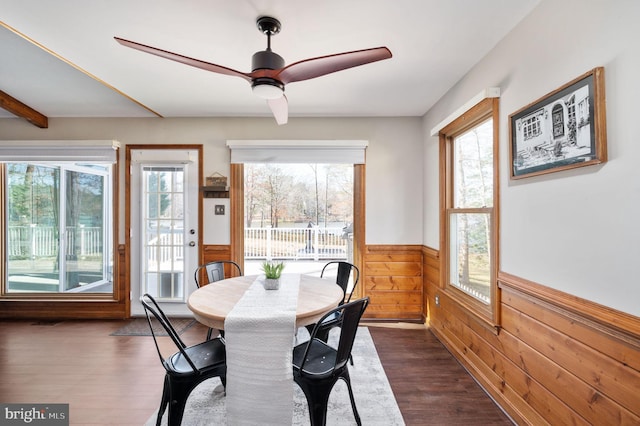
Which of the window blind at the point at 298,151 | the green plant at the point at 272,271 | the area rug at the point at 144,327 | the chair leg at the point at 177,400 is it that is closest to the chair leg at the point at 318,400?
the chair leg at the point at 177,400

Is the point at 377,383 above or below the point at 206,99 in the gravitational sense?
below

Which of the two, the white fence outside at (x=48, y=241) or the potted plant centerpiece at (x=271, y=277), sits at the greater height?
the white fence outside at (x=48, y=241)

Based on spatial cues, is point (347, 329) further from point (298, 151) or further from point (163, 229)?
point (163, 229)

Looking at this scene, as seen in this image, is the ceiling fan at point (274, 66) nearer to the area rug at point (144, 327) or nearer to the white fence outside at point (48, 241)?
the area rug at point (144, 327)

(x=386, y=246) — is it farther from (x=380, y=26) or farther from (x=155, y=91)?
(x=155, y=91)

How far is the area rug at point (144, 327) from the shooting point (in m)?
3.34

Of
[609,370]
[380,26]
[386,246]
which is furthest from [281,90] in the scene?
[386,246]

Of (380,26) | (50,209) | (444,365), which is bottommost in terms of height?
(444,365)

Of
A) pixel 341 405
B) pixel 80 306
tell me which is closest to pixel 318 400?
pixel 341 405

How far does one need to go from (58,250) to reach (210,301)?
3.55 meters

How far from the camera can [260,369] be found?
167 cm

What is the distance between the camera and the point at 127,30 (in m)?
2.01

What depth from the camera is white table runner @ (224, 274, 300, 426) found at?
65.6 inches

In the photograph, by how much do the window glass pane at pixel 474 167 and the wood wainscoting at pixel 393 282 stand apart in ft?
3.25
